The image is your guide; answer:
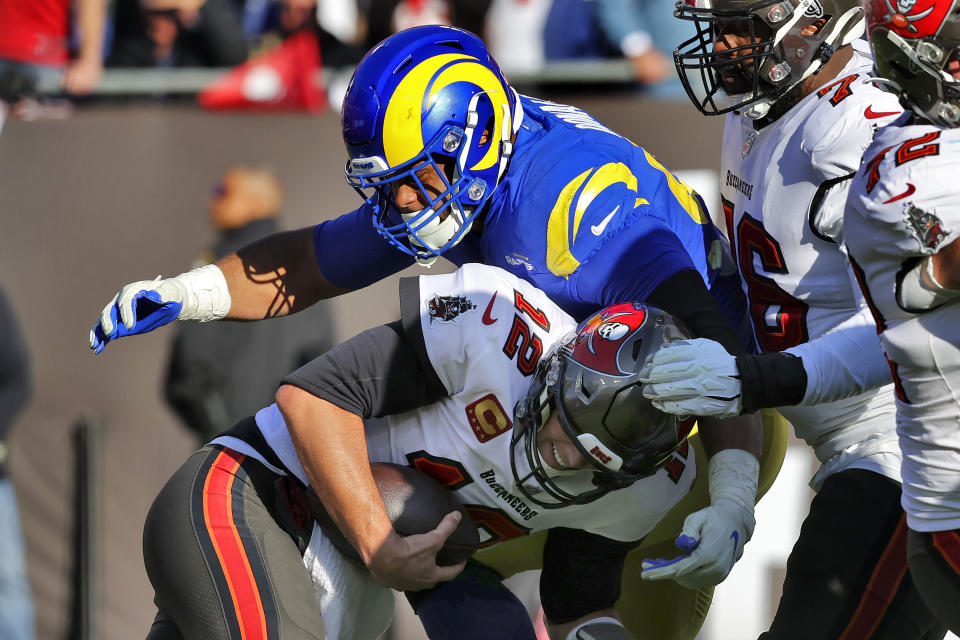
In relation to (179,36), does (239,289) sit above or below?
below

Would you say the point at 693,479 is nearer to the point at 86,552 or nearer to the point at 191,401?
the point at 191,401

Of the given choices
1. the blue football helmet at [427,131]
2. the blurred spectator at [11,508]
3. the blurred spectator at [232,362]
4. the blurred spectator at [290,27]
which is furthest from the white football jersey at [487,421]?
the blurred spectator at [290,27]

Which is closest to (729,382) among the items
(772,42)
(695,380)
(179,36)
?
(695,380)

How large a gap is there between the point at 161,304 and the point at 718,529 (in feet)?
5.16

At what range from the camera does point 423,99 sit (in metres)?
2.99

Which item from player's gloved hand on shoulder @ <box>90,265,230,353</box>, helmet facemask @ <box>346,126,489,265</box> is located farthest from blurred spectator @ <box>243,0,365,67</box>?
helmet facemask @ <box>346,126,489,265</box>

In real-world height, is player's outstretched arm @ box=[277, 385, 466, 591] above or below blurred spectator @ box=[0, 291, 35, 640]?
above

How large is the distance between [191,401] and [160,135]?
1167mm

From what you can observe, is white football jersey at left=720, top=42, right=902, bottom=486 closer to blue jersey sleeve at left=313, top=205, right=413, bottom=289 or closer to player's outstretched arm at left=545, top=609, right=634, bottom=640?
player's outstretched arm at left=545, top=609, right=634, bottom=640

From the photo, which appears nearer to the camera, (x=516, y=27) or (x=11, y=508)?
(x=11, y=508)

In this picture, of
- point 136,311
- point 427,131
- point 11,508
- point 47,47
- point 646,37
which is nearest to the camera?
point 427,131

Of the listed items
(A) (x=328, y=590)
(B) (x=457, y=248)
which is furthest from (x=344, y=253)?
(A) (x=328, y=590)

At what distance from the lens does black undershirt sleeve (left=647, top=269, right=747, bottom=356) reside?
8.56ft

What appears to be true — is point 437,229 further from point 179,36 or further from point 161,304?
point 179,36
